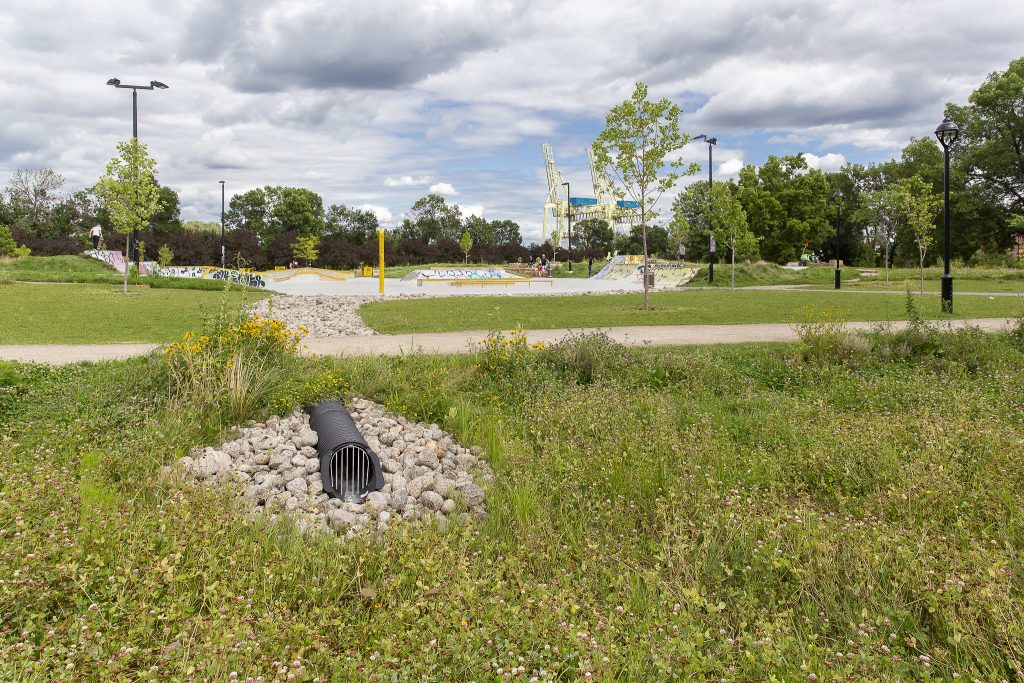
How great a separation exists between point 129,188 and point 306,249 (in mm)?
28564

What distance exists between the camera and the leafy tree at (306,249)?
168 ft

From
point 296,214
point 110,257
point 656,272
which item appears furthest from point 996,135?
point 296,214

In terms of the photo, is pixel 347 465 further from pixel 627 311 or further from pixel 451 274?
pixel 451 274

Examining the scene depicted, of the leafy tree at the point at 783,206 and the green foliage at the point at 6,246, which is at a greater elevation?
the leafy tree at the point at 783,206

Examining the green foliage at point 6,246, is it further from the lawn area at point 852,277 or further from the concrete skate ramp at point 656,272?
the lawn area at point 852,277

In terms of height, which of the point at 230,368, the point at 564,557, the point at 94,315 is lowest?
the point at 564,557

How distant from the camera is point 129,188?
78.2ft

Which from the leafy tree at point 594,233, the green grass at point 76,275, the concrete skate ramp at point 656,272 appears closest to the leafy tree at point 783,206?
the concrete skate ramp at point 656,272

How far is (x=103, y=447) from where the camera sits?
18.5 feet

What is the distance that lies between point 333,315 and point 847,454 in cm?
1348

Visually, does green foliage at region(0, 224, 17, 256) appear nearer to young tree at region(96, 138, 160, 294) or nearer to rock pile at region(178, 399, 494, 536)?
young tree at region(96, 138, 160, 294)

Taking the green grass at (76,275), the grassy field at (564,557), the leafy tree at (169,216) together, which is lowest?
the grassy field at (564,557)

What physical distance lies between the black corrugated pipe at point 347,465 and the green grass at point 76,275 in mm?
20125

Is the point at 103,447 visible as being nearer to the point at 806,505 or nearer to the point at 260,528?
the point at 260,528
